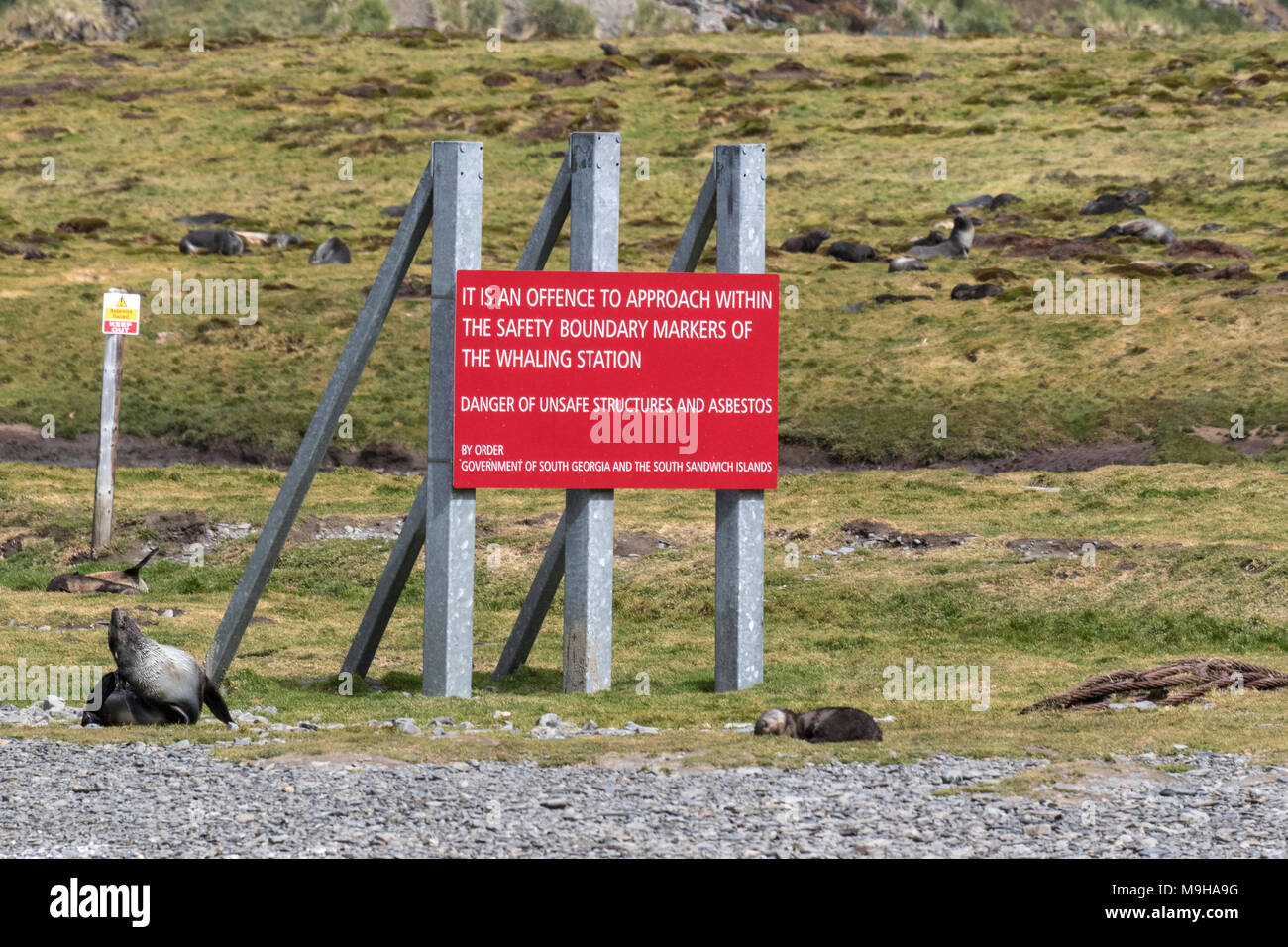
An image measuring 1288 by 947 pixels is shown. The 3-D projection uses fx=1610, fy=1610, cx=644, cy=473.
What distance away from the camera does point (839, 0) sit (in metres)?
133

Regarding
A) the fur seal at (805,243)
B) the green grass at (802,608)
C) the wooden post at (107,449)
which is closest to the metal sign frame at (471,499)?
the green grass at (802,608)

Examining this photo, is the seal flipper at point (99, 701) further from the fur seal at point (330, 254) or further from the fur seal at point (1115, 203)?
the fur seal at point (1115, 203)

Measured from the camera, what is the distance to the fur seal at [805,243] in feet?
157

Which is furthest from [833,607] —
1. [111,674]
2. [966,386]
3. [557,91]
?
[557,91]

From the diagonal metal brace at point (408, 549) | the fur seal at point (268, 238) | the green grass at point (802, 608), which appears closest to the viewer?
the green grass at point (802, 608)

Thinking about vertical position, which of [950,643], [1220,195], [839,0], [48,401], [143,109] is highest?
[839,0]

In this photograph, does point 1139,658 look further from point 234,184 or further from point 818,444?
point 234,184

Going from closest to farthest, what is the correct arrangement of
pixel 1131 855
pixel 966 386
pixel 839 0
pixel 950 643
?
pixel 1131 855 < pixel 950 643 < pixel 966 386 < pixel 839 0

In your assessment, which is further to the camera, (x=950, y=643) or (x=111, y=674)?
(x=950, y=643)

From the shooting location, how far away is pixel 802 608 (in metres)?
19.5

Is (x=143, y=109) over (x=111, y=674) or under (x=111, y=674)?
over

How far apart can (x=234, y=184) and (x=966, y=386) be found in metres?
36.4

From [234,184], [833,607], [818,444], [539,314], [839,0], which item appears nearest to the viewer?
[539,314]

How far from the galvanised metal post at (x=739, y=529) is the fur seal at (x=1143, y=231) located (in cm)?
3475
